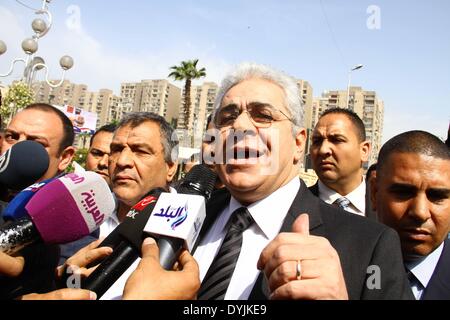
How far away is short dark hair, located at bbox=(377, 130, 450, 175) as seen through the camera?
6.45 feet

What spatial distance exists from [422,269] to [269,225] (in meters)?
0.86

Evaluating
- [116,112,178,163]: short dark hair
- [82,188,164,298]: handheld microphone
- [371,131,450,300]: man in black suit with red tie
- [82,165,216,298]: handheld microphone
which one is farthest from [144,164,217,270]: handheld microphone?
[116,112,178,163]: short dark hair

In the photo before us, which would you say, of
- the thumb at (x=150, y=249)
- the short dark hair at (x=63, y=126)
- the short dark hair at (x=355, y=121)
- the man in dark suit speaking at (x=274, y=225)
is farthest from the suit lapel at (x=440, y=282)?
the short dark hair at (x=63, y=126)

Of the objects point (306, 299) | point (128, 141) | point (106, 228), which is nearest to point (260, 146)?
point (306, 299)

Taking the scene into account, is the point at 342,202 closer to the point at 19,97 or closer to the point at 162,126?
the point at 162,126

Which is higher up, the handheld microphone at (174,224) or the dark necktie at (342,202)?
the handheld microphone at (174,224)

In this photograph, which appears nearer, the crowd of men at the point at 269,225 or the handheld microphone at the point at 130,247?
the crowd of men at the point at 269,225

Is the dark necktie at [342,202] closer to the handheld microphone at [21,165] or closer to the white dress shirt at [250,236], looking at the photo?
the white dress shirt at [250,236]

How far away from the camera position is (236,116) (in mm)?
1937

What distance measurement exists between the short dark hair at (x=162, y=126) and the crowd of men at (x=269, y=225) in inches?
1.3

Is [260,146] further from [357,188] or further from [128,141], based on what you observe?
[357,188]

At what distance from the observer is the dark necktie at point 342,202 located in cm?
358
